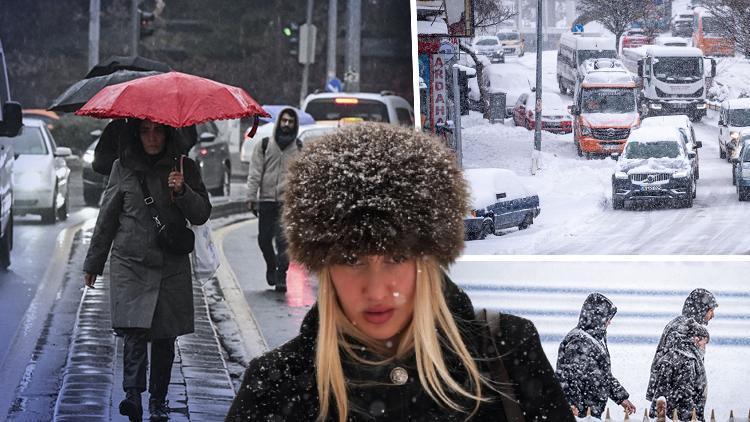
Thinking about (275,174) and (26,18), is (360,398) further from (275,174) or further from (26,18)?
(26,18)

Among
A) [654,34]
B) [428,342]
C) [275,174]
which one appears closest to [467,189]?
[428,342]

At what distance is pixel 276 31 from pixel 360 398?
4510cm

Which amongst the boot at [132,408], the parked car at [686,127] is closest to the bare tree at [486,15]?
the parked car at [686,127]

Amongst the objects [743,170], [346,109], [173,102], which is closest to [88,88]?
[173,102]

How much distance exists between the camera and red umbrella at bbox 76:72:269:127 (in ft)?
22.1

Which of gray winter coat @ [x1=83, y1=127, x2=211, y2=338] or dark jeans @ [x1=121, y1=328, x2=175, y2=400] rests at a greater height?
gray winter coat @ [x1=83, y1=127, x2=211, y2=338]

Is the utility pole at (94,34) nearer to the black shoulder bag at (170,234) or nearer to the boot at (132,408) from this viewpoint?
the black shoulder bag at (170,234)

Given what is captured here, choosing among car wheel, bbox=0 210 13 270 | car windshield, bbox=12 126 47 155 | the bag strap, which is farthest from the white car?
the bag strap

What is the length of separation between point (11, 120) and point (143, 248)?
4.92 m

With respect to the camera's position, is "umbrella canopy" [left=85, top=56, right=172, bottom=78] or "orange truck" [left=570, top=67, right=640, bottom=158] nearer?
"orange truck" [left=570, top=67, right=640, bottom=158]

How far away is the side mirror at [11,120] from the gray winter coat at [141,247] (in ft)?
15.3

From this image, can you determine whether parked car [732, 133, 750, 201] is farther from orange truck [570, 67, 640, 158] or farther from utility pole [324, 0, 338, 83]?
utility pole [324, 0, 338, 83]

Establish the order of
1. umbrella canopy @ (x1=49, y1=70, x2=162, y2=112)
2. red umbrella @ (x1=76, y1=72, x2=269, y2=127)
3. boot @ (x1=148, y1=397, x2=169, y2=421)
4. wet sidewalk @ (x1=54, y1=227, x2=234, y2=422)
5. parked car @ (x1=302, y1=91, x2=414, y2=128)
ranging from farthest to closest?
parked car @ (x1=302, y1=91, x2=414, y2=128) < umbrella canopy @ (x1=49, y1=70, x2=162, y2=112) < wet sidewalk @ (x1=54, y1=227, x2=234, y2=422) < boot @ (x1=148, y1=397, x2=169, y2=421) < red umbrella @ (x1=76, y1=72, x2=269, y2=127)

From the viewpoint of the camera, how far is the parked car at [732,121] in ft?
19.0
